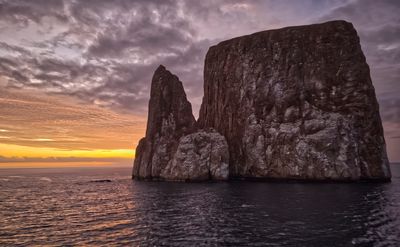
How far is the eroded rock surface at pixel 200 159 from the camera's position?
8975cm

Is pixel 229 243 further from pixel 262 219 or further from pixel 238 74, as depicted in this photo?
pixel 238 74

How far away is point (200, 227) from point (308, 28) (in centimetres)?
8358

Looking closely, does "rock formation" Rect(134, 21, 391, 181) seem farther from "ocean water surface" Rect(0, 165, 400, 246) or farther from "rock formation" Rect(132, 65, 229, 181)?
"ocean water surface" Rect(0, 165, 400, 246)

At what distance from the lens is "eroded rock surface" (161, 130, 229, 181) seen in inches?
3533

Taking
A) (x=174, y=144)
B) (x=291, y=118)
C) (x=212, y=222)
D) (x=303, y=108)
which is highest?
(x=303, y=108)

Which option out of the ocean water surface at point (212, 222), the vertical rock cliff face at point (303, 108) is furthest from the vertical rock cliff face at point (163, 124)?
the ocean water surface at point (212, 222)

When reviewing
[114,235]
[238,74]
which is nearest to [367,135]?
[238,74]

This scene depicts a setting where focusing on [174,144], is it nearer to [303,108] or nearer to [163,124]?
[163,124]

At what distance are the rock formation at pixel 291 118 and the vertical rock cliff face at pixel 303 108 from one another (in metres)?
0.26

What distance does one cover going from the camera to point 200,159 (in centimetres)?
9081

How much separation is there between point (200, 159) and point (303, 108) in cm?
3339

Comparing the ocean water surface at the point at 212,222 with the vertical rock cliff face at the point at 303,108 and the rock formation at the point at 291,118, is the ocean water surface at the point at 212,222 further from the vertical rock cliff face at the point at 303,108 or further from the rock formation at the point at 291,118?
the rock formation at the point at 291,118

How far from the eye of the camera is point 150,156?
348 ft

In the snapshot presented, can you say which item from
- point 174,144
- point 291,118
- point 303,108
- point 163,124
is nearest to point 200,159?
point 174,144
